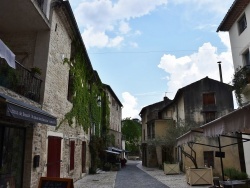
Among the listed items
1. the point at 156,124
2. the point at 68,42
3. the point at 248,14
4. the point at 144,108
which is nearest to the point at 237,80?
the point at 248,14

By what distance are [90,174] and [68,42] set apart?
10.5m

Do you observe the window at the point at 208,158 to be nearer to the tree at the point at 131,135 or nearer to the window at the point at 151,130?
the window at the point at 151,130

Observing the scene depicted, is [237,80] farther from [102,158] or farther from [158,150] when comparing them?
[158,150]

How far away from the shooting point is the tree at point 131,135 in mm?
57625

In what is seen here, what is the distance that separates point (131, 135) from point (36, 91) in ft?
166

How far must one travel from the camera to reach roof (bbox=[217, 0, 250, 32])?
1255 centimetres

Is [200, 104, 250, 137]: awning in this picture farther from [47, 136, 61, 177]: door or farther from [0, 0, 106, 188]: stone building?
[47, 136, 61, 177]: door

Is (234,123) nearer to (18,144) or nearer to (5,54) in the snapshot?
(5,54)

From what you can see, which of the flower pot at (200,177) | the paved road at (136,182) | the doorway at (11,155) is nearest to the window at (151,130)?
the paved road at (136,182)

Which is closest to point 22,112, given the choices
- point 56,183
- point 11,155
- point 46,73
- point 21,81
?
point 56,183

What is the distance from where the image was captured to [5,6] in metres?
8.21

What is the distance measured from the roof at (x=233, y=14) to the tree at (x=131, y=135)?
147 feet

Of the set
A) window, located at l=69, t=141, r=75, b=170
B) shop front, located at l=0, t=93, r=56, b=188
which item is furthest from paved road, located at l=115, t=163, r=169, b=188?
shop front, located at l=0, t=93, r=56, b=188

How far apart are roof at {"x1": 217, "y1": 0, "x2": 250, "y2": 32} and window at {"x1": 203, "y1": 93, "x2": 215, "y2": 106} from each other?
9781 millimetres
